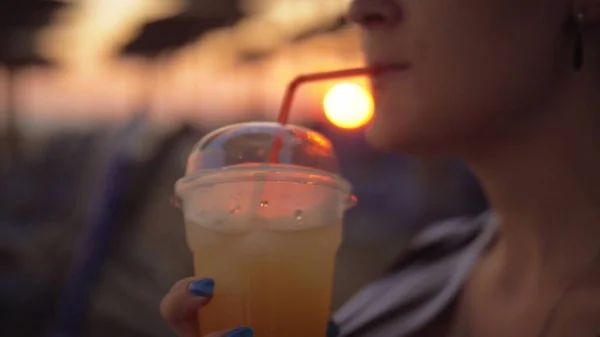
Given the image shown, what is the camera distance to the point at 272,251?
86 cm

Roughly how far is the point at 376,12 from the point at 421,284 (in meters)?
0.64

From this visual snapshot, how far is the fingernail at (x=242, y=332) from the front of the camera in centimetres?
83

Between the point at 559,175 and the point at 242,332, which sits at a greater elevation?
the point at 559,175

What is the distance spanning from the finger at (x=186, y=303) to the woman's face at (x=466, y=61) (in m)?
0.43

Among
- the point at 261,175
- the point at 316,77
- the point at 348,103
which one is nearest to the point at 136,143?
the point at 348,103

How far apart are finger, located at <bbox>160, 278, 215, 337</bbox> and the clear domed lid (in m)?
0.18

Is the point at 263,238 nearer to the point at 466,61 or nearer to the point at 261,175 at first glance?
the point at 261,175

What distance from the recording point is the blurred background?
10.4ft

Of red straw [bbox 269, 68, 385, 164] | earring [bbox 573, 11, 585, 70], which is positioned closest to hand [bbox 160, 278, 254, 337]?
red straw [bbox 269, 68, 385, 164]

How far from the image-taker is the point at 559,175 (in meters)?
1.02

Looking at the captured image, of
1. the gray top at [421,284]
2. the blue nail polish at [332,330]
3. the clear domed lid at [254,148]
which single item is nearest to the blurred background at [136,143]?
the gray top at [421,284]

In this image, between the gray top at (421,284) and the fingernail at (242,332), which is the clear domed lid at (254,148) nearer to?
the fingernail at (242,332)

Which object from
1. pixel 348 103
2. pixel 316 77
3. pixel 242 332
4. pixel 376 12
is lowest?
pixel 242 332

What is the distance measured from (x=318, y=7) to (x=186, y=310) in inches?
100
